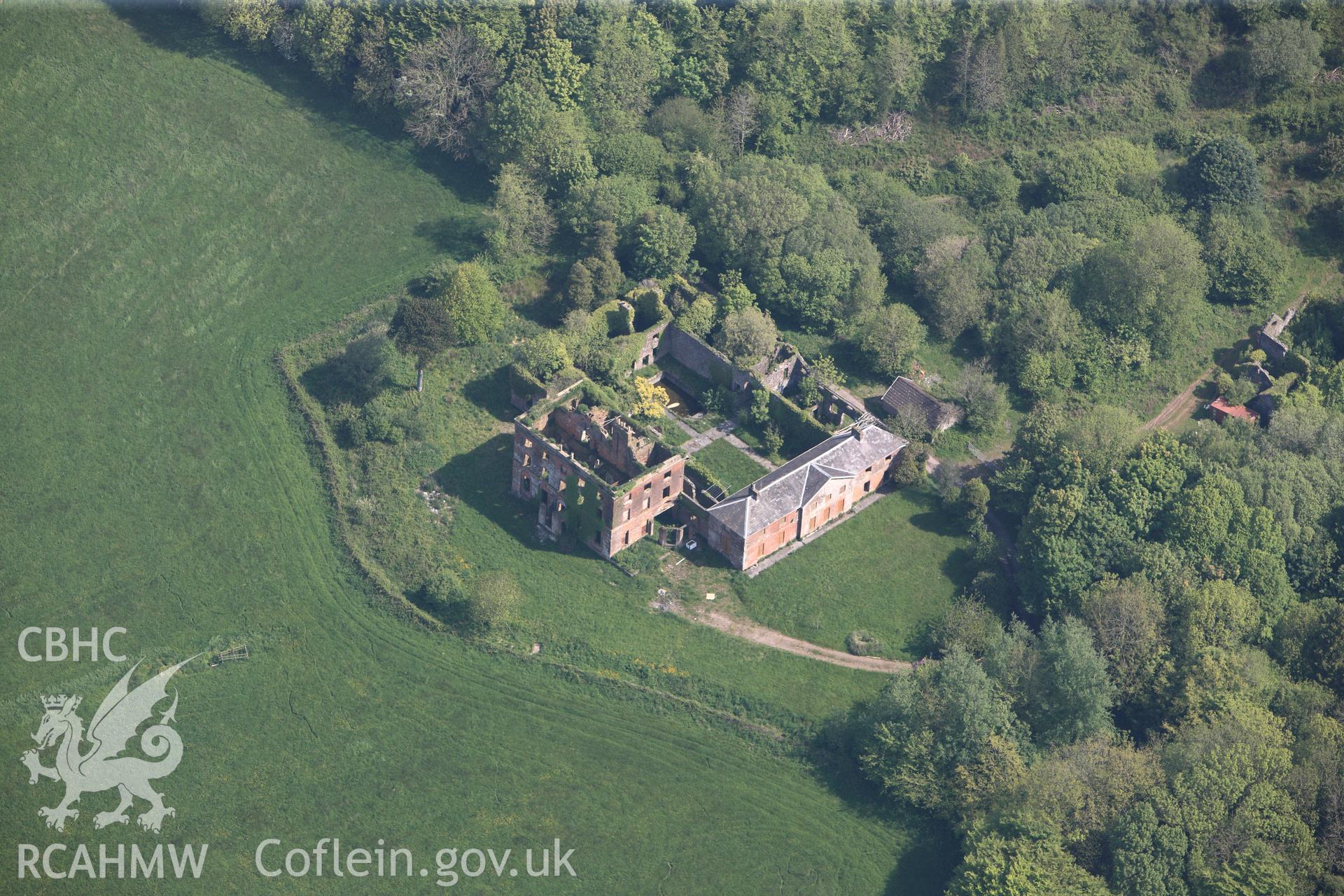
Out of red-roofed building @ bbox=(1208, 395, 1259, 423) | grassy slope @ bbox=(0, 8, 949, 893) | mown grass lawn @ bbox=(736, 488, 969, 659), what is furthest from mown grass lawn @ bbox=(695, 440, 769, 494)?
red-roofed building @ bbox=(1208, 395, 1259, 423)

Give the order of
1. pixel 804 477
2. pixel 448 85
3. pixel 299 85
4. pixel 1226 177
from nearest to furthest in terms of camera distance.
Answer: pixel 804 477 → pixel 1226 177 → pixel 448 85 → pixel 299 85

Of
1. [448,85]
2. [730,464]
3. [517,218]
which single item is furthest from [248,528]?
[448,85]

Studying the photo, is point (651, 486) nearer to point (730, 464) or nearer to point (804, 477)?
point (730, 464)

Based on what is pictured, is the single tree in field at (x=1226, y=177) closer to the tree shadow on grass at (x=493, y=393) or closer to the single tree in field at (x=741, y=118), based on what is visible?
the single tree in field at (x=741, y=118)

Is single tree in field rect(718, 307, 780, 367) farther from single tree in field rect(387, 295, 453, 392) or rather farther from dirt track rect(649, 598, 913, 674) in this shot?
dirt track rect(649, 598, 913, 674)

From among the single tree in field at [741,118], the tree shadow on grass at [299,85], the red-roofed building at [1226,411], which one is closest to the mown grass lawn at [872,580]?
the red-roofed building at [1226,411]

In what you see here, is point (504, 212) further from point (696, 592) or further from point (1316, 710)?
point (1316, 710)

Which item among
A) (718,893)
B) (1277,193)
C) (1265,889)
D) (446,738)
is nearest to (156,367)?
(446,738)
